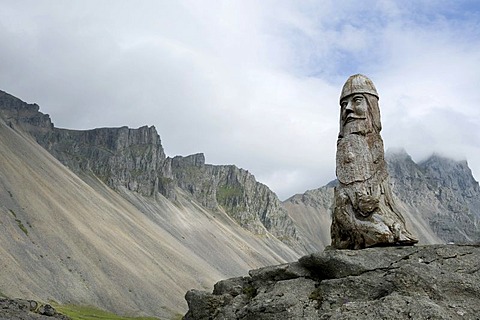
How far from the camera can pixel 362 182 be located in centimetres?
2052

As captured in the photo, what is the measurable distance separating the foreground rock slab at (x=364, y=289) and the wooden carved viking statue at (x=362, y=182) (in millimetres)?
1254

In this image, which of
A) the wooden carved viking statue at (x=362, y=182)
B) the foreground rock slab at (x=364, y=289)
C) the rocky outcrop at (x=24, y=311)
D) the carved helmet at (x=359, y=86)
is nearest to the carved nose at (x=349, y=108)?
the wooden carved viking statue at (x=362, y=182)

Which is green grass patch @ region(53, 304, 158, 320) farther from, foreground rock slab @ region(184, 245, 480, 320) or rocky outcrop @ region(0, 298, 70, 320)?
foreground rock slab @ region(184, 245, 480, 320)

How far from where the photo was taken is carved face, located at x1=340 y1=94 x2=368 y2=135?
2144 cm

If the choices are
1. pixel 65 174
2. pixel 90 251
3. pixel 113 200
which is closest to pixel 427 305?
pixel 90 251

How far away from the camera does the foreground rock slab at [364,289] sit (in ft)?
46.6

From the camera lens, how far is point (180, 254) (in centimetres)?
15050

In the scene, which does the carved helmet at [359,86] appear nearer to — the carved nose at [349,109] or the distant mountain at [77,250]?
the carved nose at [349,109]

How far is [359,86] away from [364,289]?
30.4ft

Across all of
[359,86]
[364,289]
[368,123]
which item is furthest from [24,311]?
[364,289]

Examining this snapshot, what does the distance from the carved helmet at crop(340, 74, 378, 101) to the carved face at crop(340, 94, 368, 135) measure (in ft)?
0.70

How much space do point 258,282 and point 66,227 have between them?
4095 inches

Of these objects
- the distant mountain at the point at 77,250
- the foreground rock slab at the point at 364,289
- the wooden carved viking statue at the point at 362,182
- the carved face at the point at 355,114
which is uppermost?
the carved face at the point at 355,114

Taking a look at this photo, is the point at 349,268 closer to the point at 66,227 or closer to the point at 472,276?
the point at 472,276
